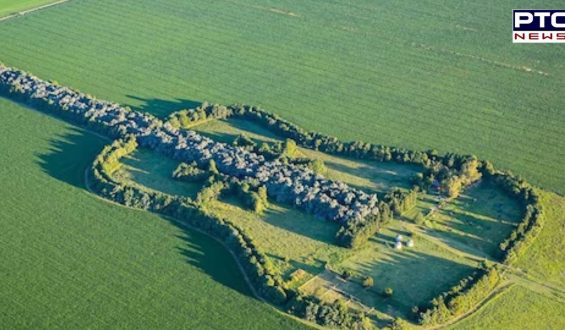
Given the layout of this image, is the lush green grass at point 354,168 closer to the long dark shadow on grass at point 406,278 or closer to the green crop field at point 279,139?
the green crop field at point 279,139

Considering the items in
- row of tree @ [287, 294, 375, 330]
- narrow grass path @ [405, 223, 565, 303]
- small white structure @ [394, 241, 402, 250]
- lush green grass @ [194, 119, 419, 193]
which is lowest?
narrow grass path @ [405, 223, 565, 303]

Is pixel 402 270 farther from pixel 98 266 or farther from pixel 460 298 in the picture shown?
pixel 98 266

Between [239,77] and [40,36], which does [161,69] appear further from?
[40,36]

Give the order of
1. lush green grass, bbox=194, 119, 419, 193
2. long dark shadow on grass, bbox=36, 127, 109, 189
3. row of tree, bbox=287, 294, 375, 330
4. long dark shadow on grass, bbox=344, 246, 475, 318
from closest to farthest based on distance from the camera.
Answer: row of tree, bbox=287, 294, 375, 330 → long dark shadow on grass, bbox=344, 246, 475, 318 → lush green grass, bbox=194, 119, 419, 193 → long dark shadow on grass, bbox=36, 127, 109, 189

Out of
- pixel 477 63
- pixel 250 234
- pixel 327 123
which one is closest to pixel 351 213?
pixel 250 234

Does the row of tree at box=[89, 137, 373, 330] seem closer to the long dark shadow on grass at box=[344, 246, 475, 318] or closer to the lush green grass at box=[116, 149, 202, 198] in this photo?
the lush green grass at box=[116, 149, 202, 198]

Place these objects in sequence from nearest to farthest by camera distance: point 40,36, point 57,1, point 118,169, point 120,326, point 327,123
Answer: point 120,326
point 118,169
point 327,123
point 40,36
point 57,1

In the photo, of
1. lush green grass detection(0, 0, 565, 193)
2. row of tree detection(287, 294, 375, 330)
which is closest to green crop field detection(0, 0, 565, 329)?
lush green grass detection(0, 0, 565, 193)
